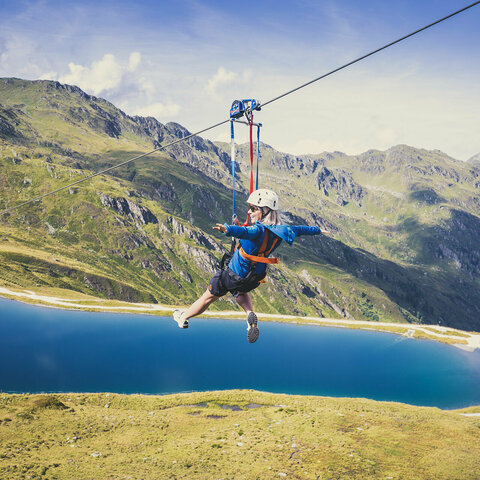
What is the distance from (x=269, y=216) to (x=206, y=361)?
7959cm

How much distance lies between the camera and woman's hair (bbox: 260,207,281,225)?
10211mm

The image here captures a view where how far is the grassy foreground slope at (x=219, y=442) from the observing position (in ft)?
88.7

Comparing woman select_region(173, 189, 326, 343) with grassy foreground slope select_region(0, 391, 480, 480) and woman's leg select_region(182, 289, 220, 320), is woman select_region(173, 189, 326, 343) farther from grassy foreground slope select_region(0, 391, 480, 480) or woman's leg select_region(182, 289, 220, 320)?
grassy foreground slope select_region(0, 391, 480, 480)

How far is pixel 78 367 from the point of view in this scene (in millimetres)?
74375

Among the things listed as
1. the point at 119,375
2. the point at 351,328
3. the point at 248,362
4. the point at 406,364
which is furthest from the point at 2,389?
the point at 351,328

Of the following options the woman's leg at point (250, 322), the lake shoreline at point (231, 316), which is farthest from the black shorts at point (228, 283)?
the lake shoreline at point (231, 316)

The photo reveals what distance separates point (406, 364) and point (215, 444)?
7944 cm

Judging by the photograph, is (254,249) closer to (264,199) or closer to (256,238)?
(256,238)

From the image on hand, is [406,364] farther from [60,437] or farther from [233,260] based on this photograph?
[233,260]

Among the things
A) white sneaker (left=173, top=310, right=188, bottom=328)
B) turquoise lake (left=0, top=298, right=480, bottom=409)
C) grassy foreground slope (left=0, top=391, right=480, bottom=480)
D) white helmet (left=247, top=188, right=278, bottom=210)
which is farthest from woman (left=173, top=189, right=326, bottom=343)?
turquoise lake (left=0, top=298, right=480, bottom=409)

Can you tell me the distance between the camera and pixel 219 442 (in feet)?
108

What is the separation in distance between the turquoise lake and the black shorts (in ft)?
208

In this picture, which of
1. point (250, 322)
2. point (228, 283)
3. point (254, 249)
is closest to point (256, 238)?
point (254, 249)

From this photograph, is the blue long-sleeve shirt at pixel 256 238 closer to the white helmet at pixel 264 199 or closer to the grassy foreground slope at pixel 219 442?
the white helmet at pixel 264 199
